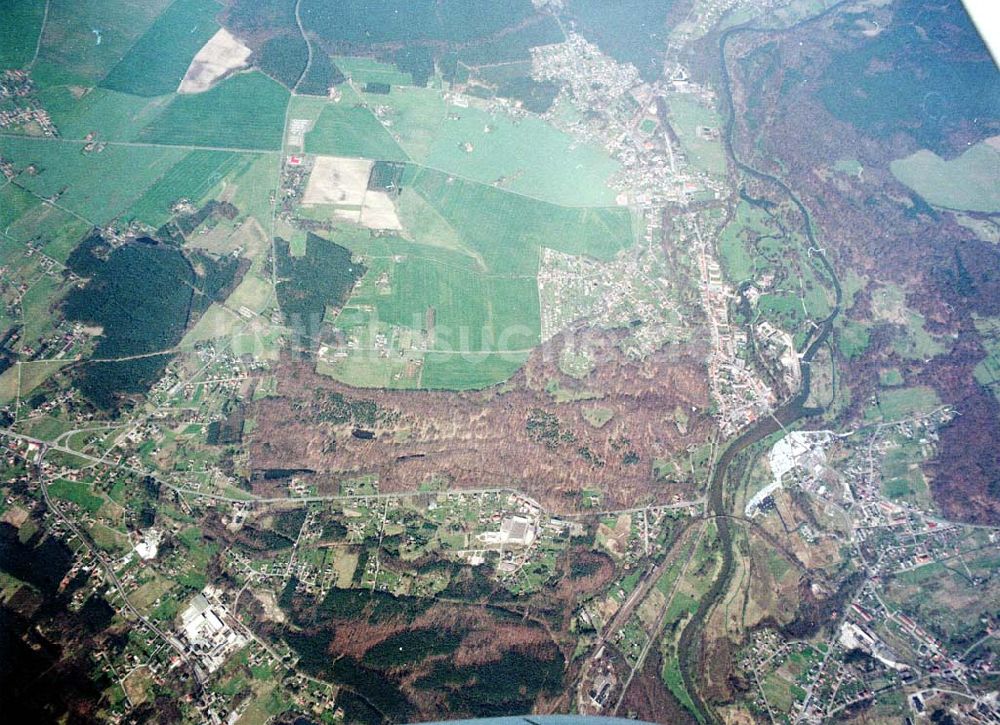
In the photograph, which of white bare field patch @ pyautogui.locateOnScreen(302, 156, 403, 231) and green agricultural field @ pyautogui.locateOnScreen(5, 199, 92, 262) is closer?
green agricultural field @ pyautogui.locateOnScreen(5, 199, 92, 262)

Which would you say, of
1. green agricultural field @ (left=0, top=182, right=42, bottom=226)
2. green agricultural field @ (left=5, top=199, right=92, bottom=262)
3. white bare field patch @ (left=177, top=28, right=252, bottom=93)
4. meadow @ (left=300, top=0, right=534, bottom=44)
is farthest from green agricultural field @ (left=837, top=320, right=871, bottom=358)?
green agricultural field @ (left=0, top=182, right=42, bottom=226)

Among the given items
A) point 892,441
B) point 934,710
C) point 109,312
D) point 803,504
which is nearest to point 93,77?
point 109,312

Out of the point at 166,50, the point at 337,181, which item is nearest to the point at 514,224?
the point at 337,181

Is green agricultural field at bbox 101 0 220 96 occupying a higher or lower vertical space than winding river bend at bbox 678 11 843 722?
higher

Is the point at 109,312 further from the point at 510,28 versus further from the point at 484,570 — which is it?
the point at 510,28

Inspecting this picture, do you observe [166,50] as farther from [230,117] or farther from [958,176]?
[958,176]

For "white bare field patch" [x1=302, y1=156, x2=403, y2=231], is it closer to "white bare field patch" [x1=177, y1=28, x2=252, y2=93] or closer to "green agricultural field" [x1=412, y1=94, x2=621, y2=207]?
"green agricultural field" [x1=412, y1=94, x2=621, y2=207]

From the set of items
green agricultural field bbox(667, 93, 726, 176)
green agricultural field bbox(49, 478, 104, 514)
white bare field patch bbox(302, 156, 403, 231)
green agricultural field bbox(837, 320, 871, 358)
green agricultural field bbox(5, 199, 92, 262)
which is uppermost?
green agricultural field bbox(667, 93, 726, 176)
